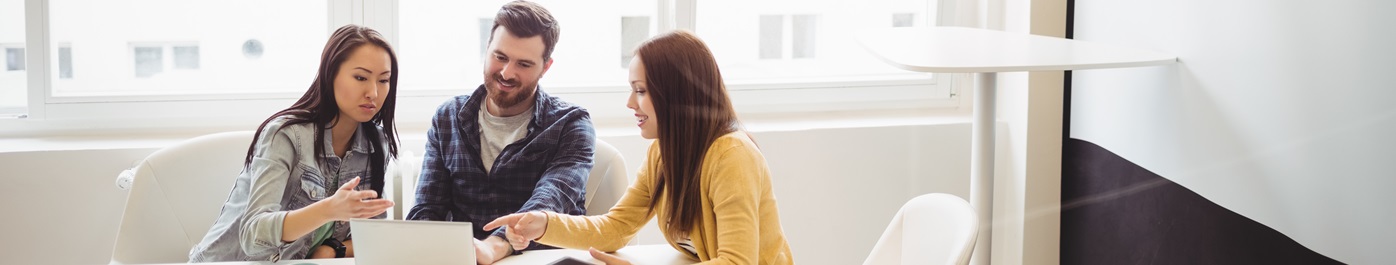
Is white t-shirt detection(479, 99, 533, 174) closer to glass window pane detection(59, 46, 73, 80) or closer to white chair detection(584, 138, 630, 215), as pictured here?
white chair detection(584, 138, 630, 215)

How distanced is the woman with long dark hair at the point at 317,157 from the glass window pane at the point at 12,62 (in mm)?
1088

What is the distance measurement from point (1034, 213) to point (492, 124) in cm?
140

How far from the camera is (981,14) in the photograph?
319 cm

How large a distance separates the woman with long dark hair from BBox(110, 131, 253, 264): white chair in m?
0.18

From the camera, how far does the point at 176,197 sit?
7.51 ft

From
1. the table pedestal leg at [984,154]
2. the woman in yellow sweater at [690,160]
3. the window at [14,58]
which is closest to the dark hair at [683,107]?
the woman in yellow sweater at [690,160]

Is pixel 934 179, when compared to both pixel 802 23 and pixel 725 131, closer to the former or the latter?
pixel 802 23

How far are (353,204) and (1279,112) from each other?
157cm

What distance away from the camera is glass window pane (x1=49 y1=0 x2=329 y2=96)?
286cm

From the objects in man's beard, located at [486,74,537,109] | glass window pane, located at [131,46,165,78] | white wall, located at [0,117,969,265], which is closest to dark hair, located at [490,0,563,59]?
man's beard, located at [486,74,537,109]

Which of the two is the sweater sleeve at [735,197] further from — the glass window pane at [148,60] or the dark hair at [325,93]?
the glass window pane at [148,60]

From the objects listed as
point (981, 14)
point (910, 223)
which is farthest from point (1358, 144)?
point (981, 14)

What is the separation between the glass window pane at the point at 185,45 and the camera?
2.86 metres

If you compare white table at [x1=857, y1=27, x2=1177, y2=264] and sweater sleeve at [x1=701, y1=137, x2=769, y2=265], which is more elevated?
white table at [x1=857, y1=27, x2=1177, y2=264]
